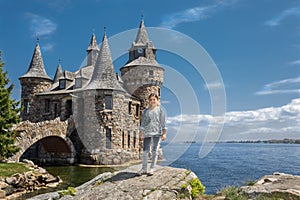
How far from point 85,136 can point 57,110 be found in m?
5.30

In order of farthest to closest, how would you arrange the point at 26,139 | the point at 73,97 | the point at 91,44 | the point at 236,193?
1. the point at 91,44
2. the point at 73,97
3. the point at 26,139
4. the point at 236,193

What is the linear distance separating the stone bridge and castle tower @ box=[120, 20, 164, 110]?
7.94 m

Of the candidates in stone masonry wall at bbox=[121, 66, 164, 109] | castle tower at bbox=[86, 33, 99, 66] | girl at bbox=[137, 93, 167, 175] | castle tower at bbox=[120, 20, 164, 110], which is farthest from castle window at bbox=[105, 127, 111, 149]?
girl at bbox=[137, 93, 167, 175]

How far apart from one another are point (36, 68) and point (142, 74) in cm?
1167

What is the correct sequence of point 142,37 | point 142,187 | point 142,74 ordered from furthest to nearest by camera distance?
point 142,37 < point 142,74 < point 142,187

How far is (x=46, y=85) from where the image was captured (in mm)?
33062

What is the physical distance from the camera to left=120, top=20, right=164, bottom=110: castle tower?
32438 mm

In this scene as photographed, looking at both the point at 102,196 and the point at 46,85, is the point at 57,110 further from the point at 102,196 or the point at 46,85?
the point at 102,196

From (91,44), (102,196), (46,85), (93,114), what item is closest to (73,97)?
(93,114)

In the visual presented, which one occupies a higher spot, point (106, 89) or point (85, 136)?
point (106, 89)

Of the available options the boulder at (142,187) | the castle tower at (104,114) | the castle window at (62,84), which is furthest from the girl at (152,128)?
the castle window at (62,84)

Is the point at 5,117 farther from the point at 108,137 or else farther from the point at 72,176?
the point at 108,137

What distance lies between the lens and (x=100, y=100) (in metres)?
27.5

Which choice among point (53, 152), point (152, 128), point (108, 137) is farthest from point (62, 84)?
point (152, 128)
